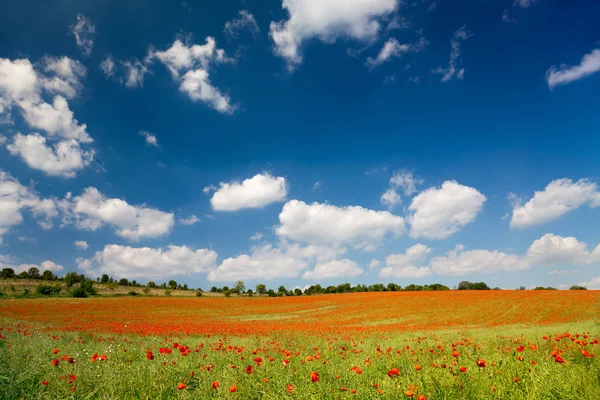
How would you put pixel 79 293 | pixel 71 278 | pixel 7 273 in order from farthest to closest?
pixel 7 273 → pixel 71 278 → pixel 79 293

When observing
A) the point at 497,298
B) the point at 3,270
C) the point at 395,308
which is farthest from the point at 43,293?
the point at 497,298

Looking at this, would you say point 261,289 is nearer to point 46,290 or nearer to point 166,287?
point 166,287

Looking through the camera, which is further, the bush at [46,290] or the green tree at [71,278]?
the green tree at [71,278]

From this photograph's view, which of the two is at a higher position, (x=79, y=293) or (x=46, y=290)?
(x=46, y=290)

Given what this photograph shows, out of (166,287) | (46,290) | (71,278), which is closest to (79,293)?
(46,290)

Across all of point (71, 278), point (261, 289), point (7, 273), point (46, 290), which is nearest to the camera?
point (46, 290)

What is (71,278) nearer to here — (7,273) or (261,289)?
(7,273)

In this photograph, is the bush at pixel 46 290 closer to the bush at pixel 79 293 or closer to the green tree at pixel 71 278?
the bush at pixel 79 293

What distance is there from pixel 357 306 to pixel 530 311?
69.4ft

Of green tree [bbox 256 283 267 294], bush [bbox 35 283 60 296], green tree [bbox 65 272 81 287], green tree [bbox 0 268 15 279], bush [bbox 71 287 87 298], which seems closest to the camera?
bush [bbox 35 283 60 296]

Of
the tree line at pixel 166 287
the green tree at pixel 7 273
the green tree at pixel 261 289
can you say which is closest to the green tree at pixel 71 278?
the tree line at pixel 166 287

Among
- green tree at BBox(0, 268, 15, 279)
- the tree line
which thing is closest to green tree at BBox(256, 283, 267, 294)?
the tree line

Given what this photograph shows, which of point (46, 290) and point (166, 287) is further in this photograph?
point (166, 287)

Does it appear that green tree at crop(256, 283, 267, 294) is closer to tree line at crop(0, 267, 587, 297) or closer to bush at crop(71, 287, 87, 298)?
tree line at crop(0, 267, 587, 297)
